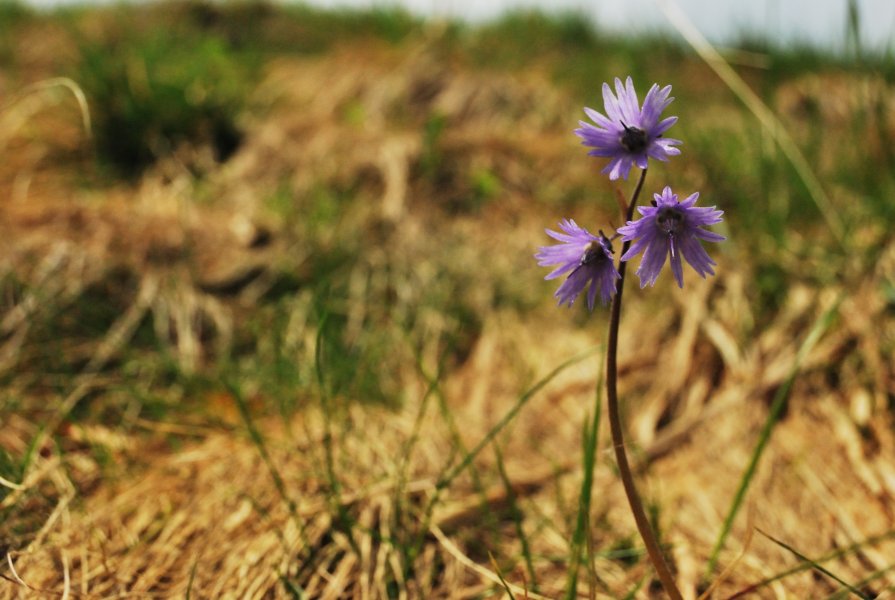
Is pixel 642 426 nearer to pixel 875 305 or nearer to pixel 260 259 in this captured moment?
pixel 875 305

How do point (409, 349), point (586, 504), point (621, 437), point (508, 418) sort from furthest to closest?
point (409, 349)
point (508, 418)
point (586, 504)
point (621, 437)

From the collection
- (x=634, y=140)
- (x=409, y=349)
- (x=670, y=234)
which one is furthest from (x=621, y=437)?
(x=409, y=349)

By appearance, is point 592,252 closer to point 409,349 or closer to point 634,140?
point 634,140

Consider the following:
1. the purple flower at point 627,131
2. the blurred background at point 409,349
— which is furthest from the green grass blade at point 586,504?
the purple flower at point 627,131

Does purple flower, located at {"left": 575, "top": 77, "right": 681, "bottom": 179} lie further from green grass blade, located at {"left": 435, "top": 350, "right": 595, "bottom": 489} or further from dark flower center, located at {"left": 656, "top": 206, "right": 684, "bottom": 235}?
green grass blade, located at {"left": 435, "top": 350, "right": 595, "bottom": 489}

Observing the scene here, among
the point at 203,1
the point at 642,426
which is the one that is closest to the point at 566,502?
the point at 642,426

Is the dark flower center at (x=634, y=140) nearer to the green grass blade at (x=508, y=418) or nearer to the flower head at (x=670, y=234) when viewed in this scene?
the flower head at (x=670, y=234)

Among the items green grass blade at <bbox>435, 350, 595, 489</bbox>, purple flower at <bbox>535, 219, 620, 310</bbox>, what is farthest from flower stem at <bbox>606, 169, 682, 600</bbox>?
green grass blade at <bbox>435, 350, 595, 489</bbox>
